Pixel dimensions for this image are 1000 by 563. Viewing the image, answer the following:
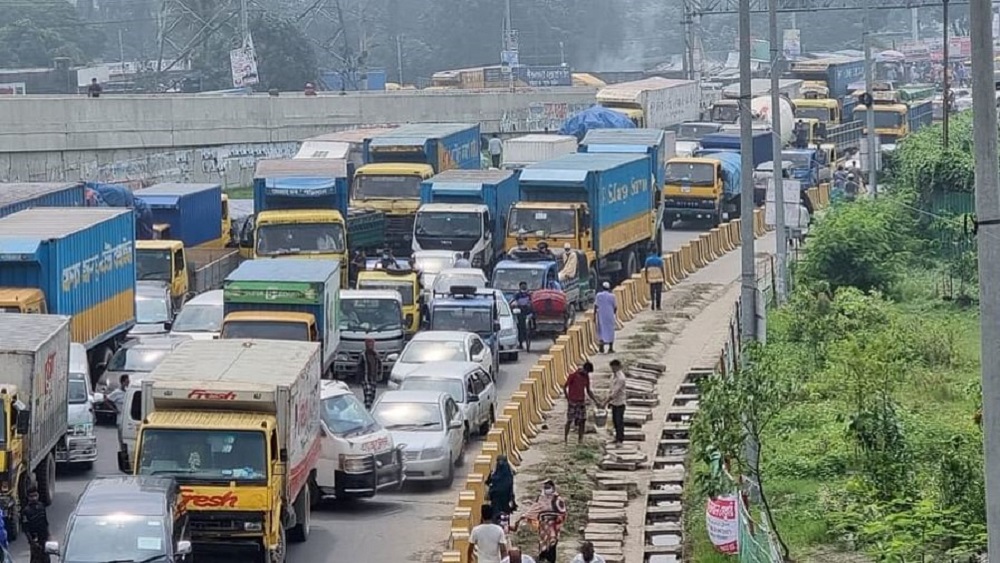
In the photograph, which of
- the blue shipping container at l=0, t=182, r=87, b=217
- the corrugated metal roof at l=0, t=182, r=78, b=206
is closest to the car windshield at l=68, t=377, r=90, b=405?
the blue shipping container at l=0, t=182, r=87, b=217

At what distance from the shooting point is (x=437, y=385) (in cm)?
2814

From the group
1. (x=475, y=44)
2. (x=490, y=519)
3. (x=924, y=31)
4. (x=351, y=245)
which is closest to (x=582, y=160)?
(x=351, y=245)

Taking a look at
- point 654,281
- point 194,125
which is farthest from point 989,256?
point 194,125

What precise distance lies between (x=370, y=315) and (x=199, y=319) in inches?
110

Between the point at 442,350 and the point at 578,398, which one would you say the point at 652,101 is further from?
the point at 578,398

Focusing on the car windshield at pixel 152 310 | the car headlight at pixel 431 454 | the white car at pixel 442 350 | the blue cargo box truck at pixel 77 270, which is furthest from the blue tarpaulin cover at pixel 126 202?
the car headlight at pixel 431 454

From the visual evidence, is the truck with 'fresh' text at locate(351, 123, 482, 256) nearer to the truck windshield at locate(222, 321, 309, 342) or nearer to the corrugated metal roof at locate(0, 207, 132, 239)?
the corrugated metal roof at locate(0, 207, 132, 239)

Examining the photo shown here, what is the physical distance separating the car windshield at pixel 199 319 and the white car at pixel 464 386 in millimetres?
5535

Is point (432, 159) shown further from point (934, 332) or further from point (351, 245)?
point (934, 332)

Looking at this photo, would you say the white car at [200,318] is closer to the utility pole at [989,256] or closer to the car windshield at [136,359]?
the car windshield at [136,359]

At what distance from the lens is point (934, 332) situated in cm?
3256

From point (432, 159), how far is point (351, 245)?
33.2 feet

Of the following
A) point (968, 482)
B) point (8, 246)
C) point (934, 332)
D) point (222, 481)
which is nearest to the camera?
point (968, 482)

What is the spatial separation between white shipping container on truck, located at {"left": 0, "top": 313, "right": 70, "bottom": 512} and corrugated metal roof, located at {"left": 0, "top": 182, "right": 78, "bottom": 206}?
13768 mm
